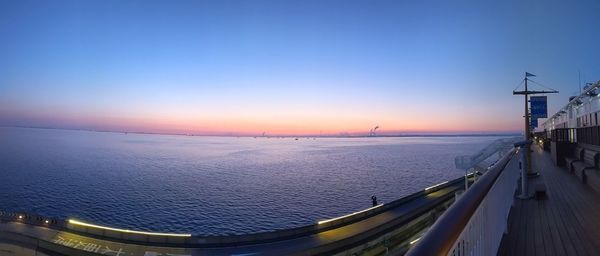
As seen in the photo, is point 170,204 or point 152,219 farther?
point 170,204

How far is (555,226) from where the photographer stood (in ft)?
17.3

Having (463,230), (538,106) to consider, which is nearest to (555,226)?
(463,230)

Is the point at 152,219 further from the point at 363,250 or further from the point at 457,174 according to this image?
the point at 457,174

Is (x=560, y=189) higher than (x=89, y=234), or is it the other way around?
(x=560, y=189)

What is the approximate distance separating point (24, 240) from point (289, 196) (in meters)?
26.6

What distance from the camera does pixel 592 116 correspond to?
647 inches

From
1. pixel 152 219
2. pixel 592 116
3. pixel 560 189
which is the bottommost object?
pixel 152 219

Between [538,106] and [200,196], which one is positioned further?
[200,196]

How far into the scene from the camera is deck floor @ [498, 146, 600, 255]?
4203 millimetres

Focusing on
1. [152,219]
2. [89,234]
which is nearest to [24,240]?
[89,234]

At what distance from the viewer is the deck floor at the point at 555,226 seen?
165 inches

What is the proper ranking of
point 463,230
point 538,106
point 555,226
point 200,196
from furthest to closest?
point 200,196
point 538,106
point 555,226
point 463,230

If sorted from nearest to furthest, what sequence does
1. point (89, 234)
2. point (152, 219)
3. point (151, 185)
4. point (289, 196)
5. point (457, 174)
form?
point (89, 234), point (152, 219), point (289, 196), point (151, 185), point (457, 174)

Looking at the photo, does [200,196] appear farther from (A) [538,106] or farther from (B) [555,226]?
(B) [555,226]
